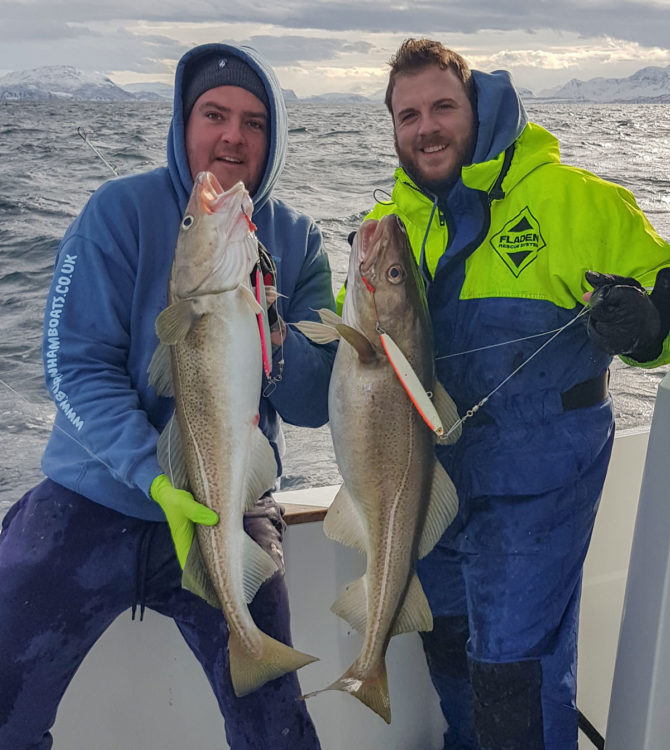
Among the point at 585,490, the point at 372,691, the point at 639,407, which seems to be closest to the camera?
the point at 372,691

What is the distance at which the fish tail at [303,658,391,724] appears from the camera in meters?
2.13

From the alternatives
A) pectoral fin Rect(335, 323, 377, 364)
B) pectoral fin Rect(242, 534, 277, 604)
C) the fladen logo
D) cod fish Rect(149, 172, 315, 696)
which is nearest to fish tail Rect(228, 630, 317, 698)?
cod fish Rect(149, 172, 315, 696)

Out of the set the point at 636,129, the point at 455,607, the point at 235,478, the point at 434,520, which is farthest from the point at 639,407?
the point at 636,129

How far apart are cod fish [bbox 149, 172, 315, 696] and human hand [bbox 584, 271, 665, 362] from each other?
96cm

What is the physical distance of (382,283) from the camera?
6.89ft

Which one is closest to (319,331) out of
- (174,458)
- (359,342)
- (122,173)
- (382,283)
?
(359,342)

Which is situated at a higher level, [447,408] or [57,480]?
[447,408]

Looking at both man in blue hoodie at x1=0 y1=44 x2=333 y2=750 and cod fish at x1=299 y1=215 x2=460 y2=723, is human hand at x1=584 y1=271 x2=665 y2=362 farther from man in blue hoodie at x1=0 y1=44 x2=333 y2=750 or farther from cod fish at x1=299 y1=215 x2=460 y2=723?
man in blue hoodie at x1=0 y1=44 x2=333 y2=750

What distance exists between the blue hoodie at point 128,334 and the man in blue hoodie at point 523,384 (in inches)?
20.3

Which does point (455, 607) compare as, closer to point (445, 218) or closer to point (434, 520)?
point (434, 520)

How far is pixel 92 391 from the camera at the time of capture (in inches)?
85.9

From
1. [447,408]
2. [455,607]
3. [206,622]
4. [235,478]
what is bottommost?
[455,607]

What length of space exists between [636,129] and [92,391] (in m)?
30.8

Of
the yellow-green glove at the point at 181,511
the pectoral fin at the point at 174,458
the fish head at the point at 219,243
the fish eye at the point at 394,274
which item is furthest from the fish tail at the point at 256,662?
the fish eye at the point at 394,274
